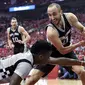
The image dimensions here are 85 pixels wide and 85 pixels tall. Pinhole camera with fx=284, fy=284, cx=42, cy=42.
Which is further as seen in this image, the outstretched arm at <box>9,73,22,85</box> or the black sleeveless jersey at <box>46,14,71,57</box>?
the black sleeveless jersey at <box>46,14,71,57</box>

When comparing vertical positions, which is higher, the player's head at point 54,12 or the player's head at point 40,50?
the player's head at point 54,12

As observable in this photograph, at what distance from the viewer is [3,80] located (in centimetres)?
345

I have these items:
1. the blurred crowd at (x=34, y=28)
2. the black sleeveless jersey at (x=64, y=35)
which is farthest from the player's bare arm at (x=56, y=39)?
the blurred crowd at (x=34, y=28)

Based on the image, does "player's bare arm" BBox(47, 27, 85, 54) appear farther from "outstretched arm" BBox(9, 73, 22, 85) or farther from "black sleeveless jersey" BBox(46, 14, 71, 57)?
"outstretched arm" BBox(9, 73, 22, 85)

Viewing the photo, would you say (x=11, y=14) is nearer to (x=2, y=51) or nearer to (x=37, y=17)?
(x=37, y=17)

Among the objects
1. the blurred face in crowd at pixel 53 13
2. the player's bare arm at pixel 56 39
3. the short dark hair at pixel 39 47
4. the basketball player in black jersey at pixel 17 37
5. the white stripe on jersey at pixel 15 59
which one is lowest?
the basketball player in black jersey at pixel 17 37

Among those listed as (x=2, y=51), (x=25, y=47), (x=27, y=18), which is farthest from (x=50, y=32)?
(x=27, y=18)

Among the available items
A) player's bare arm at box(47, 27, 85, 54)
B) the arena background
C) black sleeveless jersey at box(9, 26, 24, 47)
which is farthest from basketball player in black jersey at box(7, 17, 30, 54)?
the arena background

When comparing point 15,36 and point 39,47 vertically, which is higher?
point 39,47

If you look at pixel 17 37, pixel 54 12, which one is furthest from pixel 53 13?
pixel 17 37

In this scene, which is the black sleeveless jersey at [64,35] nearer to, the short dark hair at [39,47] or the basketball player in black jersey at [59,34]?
the basketball player in black jersey at [59,34]

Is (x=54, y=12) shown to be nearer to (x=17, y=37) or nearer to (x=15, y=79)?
(x=15, y=79)

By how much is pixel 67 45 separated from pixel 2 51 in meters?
9.38

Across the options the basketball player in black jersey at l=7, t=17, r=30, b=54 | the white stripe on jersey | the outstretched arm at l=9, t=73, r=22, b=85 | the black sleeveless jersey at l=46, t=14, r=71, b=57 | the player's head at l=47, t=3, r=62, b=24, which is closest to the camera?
the outstretched arm at l=9, t=73, r=22, b=85
